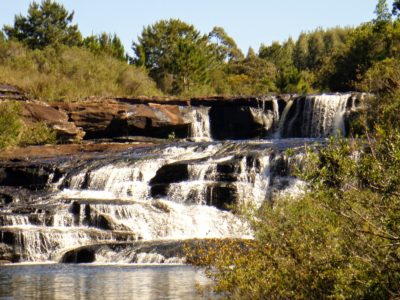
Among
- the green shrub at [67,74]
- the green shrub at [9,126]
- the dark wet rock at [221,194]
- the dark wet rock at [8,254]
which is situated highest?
the green shrub at [67,74]

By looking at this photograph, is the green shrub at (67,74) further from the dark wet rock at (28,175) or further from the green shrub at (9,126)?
the dark wet rock at (28,175)

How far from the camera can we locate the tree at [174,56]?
63094 mm

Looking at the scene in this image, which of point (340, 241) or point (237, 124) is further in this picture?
point (237, 124)

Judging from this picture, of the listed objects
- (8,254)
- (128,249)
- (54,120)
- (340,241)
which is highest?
(54,120)

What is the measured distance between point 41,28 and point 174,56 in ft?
46.4

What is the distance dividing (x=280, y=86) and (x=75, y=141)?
2447cm

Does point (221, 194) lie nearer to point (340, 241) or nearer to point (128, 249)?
point (128, 249)

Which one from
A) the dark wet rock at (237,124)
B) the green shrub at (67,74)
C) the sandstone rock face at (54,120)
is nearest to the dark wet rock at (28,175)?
the sandstone rock face at (54,120)

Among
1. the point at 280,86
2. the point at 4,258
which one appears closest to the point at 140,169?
the point at 4,258

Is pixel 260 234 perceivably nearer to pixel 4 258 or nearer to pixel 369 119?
pixel 4 258

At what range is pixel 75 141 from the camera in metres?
40.8

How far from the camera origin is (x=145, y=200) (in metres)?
30.1

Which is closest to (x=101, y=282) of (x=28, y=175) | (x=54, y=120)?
(x=28, y=175)

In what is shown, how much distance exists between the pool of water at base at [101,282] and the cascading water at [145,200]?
172cm
